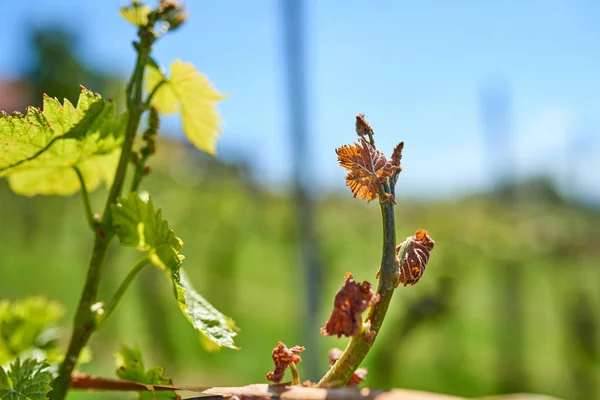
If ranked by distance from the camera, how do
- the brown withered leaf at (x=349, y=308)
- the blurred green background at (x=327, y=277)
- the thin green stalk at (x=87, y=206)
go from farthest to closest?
1. the blurred green background at (x=327, y=277)
2. the thin green stalk at (x=87, y=206)
3. the brown withered leaf at (x=349, y=308)

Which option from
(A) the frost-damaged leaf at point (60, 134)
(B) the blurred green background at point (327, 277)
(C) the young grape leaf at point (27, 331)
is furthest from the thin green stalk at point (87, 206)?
(B) the blurred green background at point (327, 277)

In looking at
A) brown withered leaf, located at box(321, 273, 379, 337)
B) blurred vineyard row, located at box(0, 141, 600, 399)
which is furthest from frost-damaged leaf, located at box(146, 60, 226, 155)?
blurred vineyard row, located at box(0, 141, 600, 399)

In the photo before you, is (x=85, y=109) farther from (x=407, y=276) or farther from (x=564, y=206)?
(x=564, y=206)

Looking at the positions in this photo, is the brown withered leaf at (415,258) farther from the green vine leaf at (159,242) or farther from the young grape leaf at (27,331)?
the young grape leaf at (27,331)

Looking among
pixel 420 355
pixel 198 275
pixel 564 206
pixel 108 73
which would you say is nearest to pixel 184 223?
pixel 198 275

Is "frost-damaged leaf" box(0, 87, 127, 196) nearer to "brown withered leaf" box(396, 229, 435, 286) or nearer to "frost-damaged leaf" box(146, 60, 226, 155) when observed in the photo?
"frost-damaged leaf" box(146, 60, 226, 155)

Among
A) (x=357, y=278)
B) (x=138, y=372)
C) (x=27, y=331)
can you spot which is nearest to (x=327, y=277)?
(x=357, y=278)

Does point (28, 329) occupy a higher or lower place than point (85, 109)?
lower
